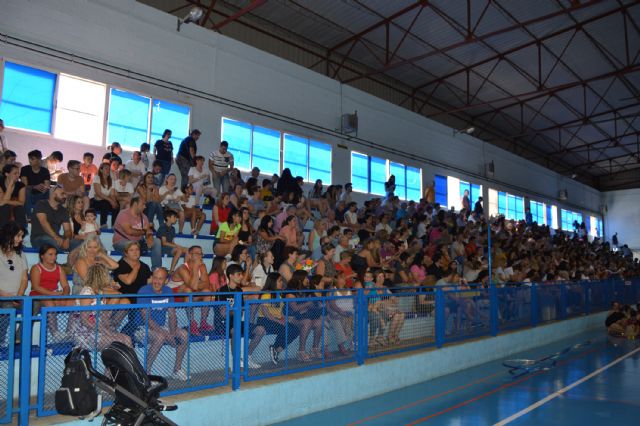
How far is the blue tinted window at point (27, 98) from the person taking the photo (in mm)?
9305

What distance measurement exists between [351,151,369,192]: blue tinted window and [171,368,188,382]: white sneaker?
1235 cm

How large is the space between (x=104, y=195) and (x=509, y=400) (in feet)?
22.7

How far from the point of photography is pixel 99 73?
10.4m

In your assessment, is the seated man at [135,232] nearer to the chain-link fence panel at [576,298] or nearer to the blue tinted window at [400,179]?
the chain-link fence panel at [576,298]

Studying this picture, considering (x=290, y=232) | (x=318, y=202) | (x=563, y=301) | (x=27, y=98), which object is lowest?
(x=563, y=301)

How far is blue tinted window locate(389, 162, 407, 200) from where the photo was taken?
18.4 metres

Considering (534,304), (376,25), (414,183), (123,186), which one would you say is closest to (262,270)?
(123,186)

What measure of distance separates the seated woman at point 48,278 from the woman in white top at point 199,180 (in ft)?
17.0

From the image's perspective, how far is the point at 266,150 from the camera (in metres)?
14.1

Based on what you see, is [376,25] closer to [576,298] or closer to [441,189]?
[441,189]

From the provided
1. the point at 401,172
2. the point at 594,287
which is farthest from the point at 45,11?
the point at 594,287

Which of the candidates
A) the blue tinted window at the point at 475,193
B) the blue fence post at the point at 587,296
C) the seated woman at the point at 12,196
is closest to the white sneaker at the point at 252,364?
the seated woman at the point at 12,196

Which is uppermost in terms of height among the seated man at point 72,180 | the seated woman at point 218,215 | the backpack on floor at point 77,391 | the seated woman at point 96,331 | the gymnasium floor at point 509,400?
the seated man at point 72,180

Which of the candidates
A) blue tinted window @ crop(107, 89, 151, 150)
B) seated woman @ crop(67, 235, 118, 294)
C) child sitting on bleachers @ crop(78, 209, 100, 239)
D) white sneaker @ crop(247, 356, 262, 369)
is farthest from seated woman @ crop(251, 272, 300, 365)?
blue tinted window @ crop(107, 89, 151, 150)
